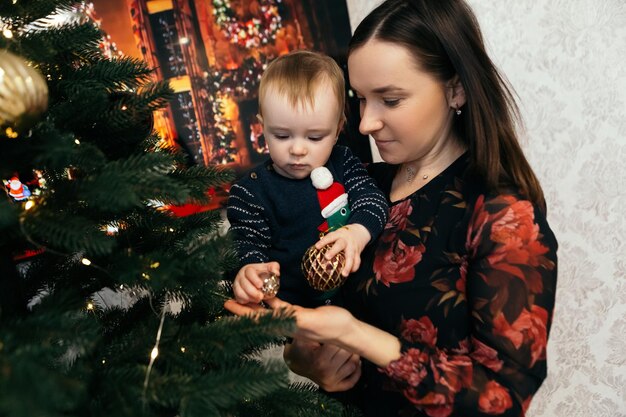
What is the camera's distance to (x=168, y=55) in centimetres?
197

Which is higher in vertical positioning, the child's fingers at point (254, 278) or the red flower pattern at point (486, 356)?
the child's fingers at point (254, 278)

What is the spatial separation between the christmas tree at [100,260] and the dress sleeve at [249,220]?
0.34 metres

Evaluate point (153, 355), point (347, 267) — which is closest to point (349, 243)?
point (347, 267)

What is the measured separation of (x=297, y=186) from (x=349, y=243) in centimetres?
28

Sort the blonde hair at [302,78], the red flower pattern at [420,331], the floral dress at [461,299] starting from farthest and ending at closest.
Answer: the blonde hair at [302,78] < the red flower pattern at [420,331] < the floral dress at [461,299]

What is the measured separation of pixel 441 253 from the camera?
1.07m

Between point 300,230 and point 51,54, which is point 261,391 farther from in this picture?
point 300,230

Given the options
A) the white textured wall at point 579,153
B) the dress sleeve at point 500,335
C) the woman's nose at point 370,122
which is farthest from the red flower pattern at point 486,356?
the white textured wall at point 579,153

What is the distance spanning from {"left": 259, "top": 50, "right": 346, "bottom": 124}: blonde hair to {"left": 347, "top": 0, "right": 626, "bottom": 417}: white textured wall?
900 mm

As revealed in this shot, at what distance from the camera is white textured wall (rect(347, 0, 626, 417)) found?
6.13ft

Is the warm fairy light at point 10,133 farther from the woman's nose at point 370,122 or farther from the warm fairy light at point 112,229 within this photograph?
the woman's nose at point 370,122

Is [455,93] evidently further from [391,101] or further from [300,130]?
[300,130]

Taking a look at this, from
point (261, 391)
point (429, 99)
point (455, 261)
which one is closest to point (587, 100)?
point (429, 99)

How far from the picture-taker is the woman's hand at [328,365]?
3.73 feet
